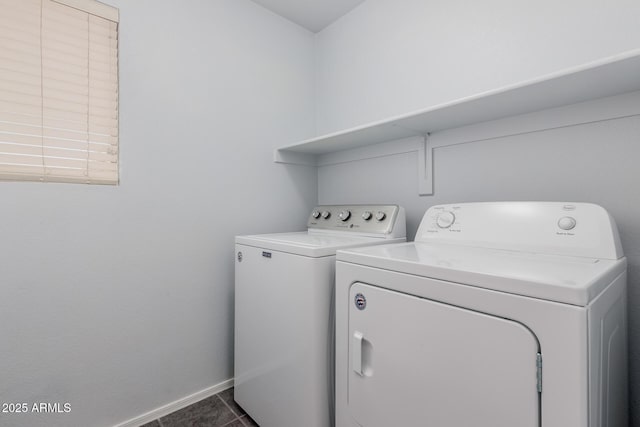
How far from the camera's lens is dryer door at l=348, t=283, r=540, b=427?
2.11 feet

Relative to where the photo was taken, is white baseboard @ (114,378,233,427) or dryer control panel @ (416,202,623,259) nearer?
A: dryer control panel @ (416,202,623,259)

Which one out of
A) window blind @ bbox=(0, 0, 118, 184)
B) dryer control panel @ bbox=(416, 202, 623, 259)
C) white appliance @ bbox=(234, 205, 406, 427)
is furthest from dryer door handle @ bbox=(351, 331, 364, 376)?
window blind @ bbox=(0, 0, 118, 184)

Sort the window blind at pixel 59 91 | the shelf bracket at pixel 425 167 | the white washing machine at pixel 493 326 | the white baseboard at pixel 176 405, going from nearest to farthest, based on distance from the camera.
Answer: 1. the white washing machine at pixel 493 326
2. the window blind at pixel 59 91
3. the white baseboard at pixel 176 405
4. the shelf bracket at pixel 425 167

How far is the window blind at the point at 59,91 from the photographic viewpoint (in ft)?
3.79

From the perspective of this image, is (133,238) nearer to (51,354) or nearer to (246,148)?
(51,354)

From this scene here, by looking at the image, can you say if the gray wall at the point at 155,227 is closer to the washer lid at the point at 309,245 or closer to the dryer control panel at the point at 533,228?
the washer lid at the point at 309,245

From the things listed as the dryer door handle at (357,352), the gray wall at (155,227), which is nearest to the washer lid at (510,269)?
the dryer door handle at (357,352)

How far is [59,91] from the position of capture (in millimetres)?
1246

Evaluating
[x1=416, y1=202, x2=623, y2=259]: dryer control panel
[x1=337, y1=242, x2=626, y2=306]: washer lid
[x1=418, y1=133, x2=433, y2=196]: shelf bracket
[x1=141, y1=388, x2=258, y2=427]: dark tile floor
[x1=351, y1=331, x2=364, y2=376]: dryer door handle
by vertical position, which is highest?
[x1=418, y1=133, x2=433, y2=196]: shelf bracket

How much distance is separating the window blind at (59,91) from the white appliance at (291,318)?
0.78m

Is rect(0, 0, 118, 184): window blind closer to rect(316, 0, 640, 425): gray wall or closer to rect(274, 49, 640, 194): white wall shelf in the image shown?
rect(274, 49, 640, 194): white wall shelf

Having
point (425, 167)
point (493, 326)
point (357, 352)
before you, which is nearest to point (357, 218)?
point (425, 167)

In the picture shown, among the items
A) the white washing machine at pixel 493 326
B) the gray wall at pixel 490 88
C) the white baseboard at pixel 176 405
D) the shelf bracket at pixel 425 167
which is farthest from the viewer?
the shelf bracket at pixel 425 167

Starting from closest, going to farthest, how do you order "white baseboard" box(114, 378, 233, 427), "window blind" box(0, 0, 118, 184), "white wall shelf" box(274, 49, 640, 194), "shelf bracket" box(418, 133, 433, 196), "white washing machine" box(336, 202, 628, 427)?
"white washing machine" box(336, 202, 628, 427) → "white wall shelf" box(274, 49, 640, 194) → "window blind" box(0, 0, 118, 184) → "white baseboard" box(114, 378, 233, 427) → "shelf bracket" box(418, 133, 433, 196)
